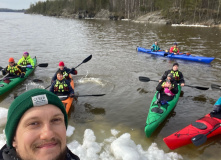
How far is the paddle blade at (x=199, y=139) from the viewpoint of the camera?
490 centimetres

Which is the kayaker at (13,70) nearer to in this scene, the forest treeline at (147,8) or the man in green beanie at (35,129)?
the man in green beanie at (35,129)

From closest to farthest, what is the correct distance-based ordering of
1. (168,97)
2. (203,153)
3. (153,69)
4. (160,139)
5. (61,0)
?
(203,153) → (160,139) → (168,97) → (153,69) → (61,0)

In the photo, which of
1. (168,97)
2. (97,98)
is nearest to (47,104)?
(168,97)

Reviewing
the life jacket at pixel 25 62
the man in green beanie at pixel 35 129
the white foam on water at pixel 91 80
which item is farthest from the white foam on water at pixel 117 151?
the life jacket at pixel 25 62

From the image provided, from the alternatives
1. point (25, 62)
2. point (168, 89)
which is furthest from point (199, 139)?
point (25, 62)

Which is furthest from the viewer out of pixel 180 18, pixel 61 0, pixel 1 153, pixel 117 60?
pixel 61 0

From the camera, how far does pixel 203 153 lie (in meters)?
5.12

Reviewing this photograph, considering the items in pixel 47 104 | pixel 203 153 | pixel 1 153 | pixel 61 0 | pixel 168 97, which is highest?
pixel 61 0

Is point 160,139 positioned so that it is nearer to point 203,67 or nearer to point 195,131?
point 195,131

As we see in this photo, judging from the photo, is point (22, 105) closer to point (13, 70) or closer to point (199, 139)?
point (199, 139)

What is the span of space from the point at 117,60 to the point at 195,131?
32.3ft

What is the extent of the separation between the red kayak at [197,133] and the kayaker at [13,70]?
790 cm

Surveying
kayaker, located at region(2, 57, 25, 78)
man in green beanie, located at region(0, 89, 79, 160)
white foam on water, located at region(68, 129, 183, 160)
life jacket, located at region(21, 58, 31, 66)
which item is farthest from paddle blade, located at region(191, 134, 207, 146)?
life jacket, located at region(21, 58, 31, 66)

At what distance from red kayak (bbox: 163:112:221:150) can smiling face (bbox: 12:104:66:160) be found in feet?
14.1
